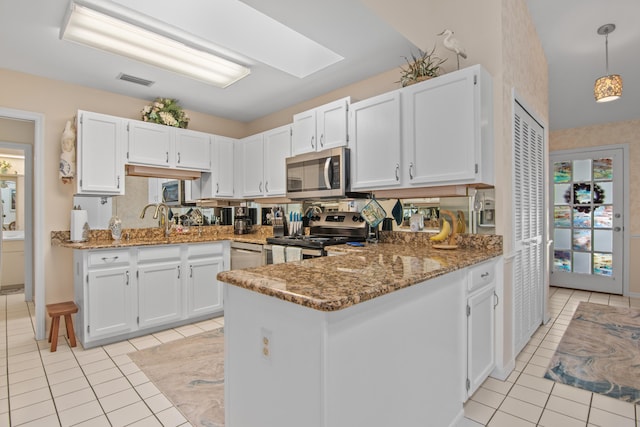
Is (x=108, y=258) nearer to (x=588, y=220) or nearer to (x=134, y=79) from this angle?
(x=134, y=79)

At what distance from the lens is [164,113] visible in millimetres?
3773

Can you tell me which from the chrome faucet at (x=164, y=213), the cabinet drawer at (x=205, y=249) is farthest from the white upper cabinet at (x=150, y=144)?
the cabinet drawer at (x=205, y=249)

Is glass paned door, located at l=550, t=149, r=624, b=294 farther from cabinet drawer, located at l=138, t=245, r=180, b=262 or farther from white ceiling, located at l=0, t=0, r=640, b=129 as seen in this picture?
cabinet drawer, located at l=138, t=245, r=180, b=262

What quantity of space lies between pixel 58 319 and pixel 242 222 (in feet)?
7.21

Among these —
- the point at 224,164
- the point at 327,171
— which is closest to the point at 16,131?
the point at 224,164

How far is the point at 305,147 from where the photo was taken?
3480mm

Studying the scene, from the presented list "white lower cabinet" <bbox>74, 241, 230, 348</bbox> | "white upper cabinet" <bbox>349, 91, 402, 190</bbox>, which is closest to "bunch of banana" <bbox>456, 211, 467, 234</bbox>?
"white upper cabinet" <bbox>349, 91, 402, 190</bbox>

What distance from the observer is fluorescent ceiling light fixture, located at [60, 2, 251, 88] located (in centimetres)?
231

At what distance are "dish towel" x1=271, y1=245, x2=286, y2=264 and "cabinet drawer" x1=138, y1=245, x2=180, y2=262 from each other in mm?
1047

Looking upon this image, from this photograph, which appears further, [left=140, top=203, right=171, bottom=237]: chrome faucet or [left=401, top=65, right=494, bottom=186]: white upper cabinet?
[left=140, top=203, right=171, bottom=237]: chrome faucet

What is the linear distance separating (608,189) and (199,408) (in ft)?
19.4

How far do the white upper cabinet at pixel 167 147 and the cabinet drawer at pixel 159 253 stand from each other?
40.0 inches

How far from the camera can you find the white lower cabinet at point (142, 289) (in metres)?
2.91

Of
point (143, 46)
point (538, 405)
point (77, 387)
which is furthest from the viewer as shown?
point (143, 46)
